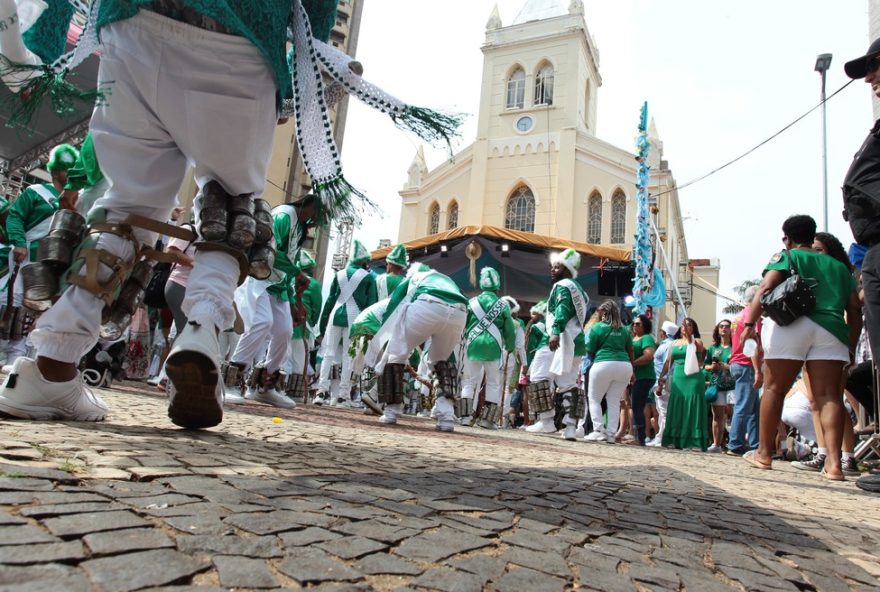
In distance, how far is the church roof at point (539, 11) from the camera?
32.1 metres

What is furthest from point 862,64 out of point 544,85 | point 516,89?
point 516,89

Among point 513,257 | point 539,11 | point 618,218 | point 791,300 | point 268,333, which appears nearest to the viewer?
point 791,300

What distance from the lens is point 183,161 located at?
2.51 meters

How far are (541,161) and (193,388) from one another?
27777 millimetres

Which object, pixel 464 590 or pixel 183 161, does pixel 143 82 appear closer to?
pixel 183 161

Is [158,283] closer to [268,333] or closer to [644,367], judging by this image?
[268,333]

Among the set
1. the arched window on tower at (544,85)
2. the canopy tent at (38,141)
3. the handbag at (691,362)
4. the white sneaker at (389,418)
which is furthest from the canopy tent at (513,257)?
the arched window on tower at (544,85)

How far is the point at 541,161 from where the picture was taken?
28.7m

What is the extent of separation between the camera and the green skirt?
838 centimetres

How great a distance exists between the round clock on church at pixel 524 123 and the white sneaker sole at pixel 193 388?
28.8 meters

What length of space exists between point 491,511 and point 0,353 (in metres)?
6.25

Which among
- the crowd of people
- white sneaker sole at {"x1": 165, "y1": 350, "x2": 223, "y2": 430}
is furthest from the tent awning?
white sneaker sole at {"x1": 165, "y1": 350, "x2": 223, "y2": 430}

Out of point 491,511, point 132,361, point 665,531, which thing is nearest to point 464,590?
point 491,511

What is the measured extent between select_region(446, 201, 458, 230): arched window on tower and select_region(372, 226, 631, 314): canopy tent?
1290 centimetres
